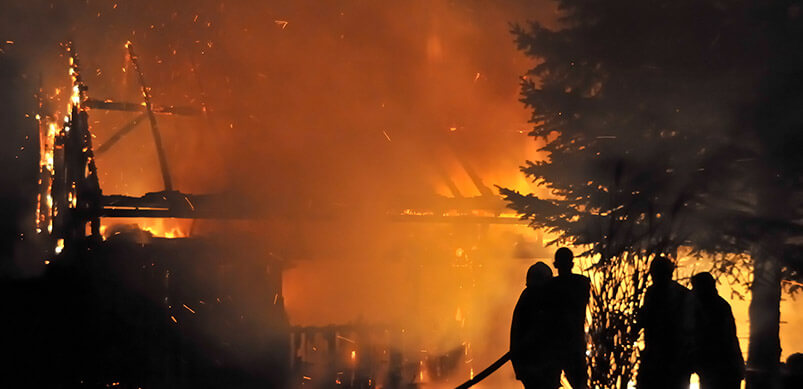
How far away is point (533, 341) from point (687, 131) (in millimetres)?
5579

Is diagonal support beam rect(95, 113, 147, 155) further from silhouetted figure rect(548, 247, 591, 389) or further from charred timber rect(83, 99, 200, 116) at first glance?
silhouetted figure rect(548, 247, 591, 389)

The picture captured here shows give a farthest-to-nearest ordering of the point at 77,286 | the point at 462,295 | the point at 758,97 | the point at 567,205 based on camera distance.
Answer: the point at 462,295, the point at 77,286, the point at 567,205, the point at 758,97

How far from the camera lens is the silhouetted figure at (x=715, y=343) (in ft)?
20.4

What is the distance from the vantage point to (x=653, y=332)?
6.20 m

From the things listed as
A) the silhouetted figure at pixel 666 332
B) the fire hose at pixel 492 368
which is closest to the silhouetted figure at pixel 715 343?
the silhouetted figure at pixel 666 332

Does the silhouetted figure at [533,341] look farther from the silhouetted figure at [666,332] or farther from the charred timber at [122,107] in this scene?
the charred timber at [122,107]

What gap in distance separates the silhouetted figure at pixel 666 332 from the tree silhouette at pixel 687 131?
3.15 metres

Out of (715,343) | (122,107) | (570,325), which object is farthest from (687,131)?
(122,107)

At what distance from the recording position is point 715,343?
20.5 feet

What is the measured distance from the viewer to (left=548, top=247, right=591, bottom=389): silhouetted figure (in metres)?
6.27

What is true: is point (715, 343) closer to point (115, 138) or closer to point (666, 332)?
point (666, 332)

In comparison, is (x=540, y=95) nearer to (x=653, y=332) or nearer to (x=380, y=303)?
(x=653, y=332)

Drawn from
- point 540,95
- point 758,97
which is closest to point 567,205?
point 540,95

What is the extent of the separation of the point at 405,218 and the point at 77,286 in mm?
7351
